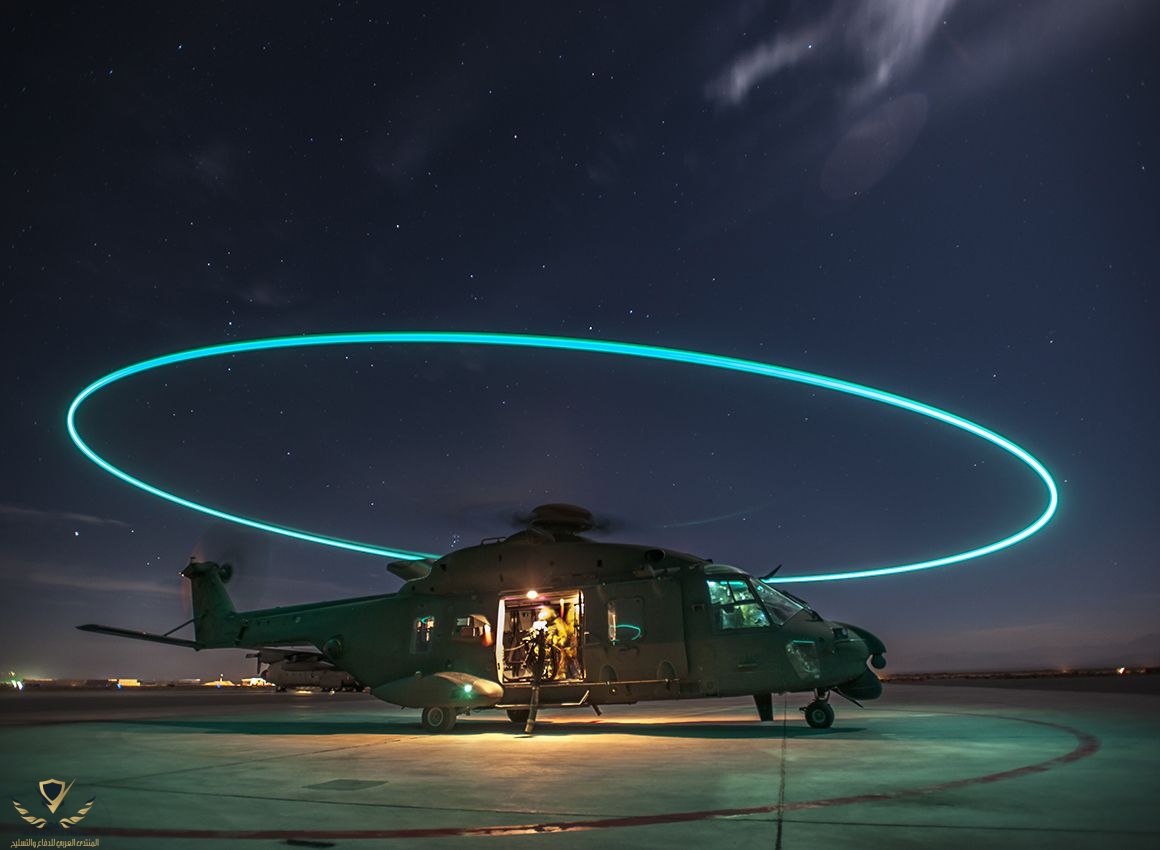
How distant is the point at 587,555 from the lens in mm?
17109

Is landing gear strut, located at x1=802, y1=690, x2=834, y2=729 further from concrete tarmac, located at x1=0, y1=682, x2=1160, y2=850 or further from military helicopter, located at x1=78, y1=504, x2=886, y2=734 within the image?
concrete tarmac, located at x1=0, y1=682, x2=1160, y2=850

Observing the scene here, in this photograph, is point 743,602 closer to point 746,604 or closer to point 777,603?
point 746,604

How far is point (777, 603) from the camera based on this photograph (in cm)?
1579

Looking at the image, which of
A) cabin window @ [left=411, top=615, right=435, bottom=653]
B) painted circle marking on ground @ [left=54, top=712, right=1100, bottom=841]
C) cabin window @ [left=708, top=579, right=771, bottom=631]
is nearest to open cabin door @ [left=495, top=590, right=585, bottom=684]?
cabin window @ [left=411, top=615, right=435, bottom=653]

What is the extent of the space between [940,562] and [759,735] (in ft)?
36.1

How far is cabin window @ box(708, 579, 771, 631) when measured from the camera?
1550 centimetres

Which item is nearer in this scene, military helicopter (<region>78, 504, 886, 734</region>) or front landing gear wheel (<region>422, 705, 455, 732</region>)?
military helicopter (<region>78, 504, 886, 734</region>)

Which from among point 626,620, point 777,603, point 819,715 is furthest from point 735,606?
point 819,715

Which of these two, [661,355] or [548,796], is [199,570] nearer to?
[661,355]

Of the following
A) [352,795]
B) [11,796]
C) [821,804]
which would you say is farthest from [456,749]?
[821,804]

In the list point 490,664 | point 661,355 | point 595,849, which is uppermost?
point 661,355

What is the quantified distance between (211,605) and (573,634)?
1047 cm

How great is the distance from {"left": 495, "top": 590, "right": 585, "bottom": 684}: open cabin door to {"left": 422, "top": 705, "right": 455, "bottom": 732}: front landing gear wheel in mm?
1317

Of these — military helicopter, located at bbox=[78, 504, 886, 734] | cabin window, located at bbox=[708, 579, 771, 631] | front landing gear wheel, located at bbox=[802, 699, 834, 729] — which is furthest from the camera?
cabin window, located at bbox=[708, 579, 771, 631]
